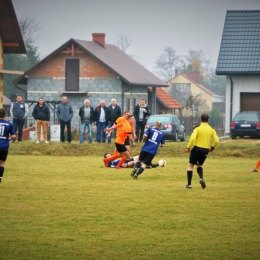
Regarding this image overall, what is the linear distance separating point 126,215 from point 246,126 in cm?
2939

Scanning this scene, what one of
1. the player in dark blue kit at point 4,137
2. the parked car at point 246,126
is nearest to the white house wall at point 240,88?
the parked car at point 246,126

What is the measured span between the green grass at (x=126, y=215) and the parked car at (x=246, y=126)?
19970 mm

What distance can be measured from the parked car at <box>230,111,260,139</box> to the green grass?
786 inches

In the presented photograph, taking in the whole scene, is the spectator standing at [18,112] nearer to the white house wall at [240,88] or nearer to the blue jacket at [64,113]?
the blue jacket at [64,113]

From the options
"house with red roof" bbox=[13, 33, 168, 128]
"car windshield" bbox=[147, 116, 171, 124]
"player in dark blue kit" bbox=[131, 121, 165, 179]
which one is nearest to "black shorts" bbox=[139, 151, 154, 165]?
"player in dark blue kit" bbox=[131, 121, 165, 179]

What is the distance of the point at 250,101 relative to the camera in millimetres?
47031

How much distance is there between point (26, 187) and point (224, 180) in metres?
5.30

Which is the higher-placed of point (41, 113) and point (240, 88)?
point (240, 88)

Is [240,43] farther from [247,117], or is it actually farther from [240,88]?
[247,117]

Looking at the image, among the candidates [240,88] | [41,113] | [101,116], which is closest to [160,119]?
[240,88]

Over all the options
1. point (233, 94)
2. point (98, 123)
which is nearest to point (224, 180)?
point (98, 123)

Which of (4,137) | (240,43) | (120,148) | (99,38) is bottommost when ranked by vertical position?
(120,148)

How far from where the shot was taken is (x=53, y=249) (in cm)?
1005

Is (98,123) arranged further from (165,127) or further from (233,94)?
(233,94)
